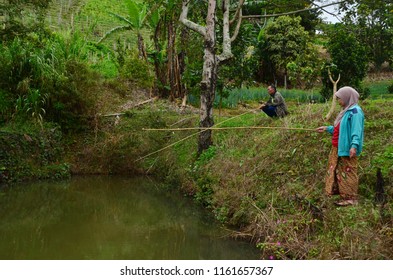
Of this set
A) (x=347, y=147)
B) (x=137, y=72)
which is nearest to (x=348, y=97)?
(x=347, y=147)

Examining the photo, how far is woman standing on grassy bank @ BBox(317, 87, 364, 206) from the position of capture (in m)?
5.08

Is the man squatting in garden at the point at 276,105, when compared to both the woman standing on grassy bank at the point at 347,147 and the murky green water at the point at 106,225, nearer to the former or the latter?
the murky green water at the point at 106,225

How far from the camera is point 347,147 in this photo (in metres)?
5.19

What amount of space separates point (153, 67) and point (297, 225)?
470 inches

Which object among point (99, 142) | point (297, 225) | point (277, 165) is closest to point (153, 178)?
point (99, 142)

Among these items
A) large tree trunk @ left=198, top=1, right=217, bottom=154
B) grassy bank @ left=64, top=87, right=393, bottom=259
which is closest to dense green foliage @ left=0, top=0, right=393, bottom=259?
grassy bank @ left=64, top=87, right=393, bottom=259

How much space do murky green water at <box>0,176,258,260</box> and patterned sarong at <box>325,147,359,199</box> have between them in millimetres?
1260

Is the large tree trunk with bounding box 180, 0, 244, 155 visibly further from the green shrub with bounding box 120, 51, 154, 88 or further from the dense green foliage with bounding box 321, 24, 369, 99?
the dense green foliage with bounding box 321, 24, 369, 99

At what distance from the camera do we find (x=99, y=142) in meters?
11.3

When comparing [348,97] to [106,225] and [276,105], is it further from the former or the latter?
[106,225]

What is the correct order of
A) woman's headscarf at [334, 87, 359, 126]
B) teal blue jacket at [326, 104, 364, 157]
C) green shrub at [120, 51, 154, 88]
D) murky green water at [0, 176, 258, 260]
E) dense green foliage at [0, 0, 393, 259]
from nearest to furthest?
teal blue jacket at [326, 104, 364, 157] → woman's headscarf at [334, 87, 359, 126] → dense green foliage at [0, 0, 393, 259] → murky green water at [0, 176, 258, 260] → green shrub at [120, 51, 154, 88]

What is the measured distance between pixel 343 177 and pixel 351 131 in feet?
1.90

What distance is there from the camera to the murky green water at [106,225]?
18.8ft

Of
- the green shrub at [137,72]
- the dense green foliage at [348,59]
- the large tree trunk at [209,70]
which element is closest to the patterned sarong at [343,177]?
the large tree trunk at [209,70]
